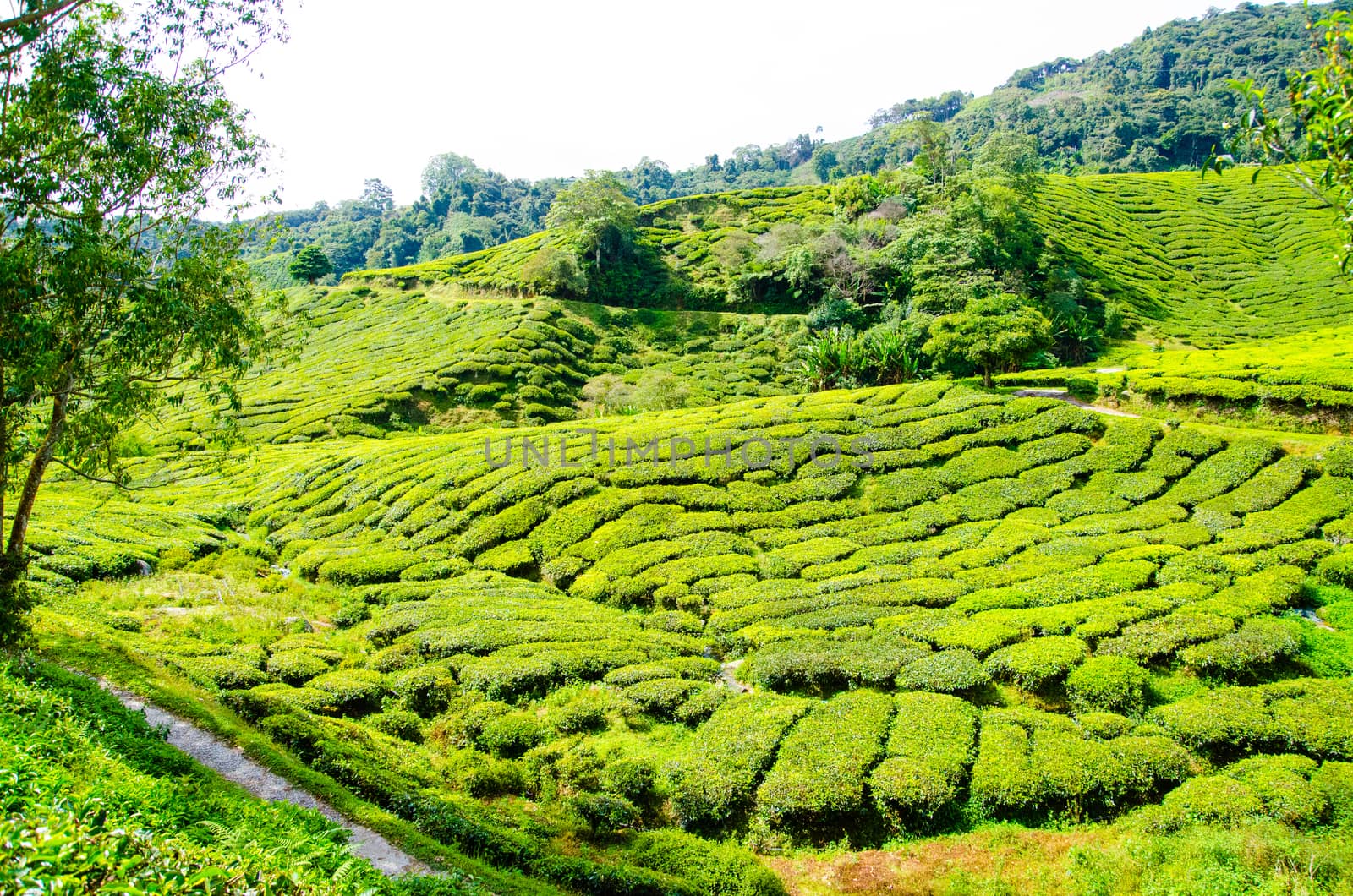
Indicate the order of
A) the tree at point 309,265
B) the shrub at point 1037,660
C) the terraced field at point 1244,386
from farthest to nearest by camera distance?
the tree at point 309,265 < the terraced field at point 1244,386 < the shrub at point 1037,660

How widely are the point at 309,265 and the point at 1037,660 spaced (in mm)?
86601

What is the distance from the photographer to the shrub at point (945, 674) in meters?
13.3

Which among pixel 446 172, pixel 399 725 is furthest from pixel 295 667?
pixel 446 172

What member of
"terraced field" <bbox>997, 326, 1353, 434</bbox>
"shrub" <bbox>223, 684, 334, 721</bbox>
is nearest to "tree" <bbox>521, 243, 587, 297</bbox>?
"terraced field" <bbox>997, 326, 1353, 434</bbox>

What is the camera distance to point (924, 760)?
11.1 meters

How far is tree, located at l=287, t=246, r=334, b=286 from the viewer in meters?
79.4

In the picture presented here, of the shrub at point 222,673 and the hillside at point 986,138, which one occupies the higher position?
the hillside at point 986,138

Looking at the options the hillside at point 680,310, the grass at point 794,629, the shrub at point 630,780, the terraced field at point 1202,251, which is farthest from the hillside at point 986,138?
the shrub at point 630,780

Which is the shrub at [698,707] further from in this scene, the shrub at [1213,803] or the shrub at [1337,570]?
the shrub at [1337,570]

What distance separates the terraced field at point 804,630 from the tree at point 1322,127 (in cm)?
827

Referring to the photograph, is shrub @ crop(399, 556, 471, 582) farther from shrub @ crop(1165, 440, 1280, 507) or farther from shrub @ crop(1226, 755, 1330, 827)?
shrub @ crop(1165, 440, 1280, 507)

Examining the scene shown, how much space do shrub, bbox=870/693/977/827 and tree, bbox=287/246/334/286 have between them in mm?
85381

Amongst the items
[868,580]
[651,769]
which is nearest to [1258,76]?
[868,580]

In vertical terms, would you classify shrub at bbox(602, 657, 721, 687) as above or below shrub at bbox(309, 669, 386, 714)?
below
